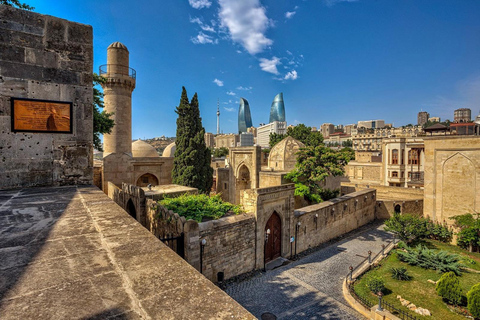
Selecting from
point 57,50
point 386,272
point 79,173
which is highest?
point 57,50

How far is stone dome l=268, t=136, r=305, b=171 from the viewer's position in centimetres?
2448

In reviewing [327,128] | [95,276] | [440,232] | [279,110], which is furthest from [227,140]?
[95,276]

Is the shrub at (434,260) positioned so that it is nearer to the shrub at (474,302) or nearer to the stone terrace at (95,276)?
the shrub at (474,302)

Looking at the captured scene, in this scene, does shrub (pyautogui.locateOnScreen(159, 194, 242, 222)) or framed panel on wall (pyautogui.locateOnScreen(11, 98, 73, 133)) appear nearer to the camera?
framed panel on wall (pyautogui.locateOnScreen(11, 98, 73, 133))

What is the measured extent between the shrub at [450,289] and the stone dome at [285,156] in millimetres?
15182

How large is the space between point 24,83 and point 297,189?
1735 centimetres

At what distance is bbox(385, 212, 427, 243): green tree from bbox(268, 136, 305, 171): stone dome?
32.7ft

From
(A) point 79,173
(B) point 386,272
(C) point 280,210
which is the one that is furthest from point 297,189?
(A) point 79,173

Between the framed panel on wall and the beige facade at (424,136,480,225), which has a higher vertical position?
the framed panel on wall

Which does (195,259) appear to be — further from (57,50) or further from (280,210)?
(57,50)

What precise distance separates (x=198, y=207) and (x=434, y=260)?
12916 mm

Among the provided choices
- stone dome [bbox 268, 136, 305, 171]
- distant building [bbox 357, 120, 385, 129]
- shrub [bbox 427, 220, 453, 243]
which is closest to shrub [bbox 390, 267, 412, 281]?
shrub [bbox 427, 220, 453, 243]

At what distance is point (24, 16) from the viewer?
16.9ft

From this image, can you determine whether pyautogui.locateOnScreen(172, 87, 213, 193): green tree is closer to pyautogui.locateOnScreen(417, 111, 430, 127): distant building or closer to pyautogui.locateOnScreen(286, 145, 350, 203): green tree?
pyautogui.locateOnScreen(286, 145, 350, 203): green tree
